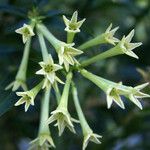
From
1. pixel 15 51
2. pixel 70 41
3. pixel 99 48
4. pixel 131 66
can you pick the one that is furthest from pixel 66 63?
pixel 131 66

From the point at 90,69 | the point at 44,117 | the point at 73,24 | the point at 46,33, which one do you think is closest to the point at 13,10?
the point at 46,33

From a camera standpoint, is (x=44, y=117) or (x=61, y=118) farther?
(x=44, y=117)

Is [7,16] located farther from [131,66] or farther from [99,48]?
[131,66]

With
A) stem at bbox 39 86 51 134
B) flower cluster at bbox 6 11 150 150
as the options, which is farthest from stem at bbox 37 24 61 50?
stem at bbox 39 86 51 134

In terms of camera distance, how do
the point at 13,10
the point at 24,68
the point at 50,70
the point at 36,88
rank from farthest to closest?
the point at 13,10 → the point at 24,68 → the point at 36,88 → the point at 50,70

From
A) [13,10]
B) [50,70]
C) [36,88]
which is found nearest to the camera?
[50,70]

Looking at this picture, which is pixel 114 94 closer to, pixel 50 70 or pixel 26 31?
pixel 50 70

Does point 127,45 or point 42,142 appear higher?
point 127,45

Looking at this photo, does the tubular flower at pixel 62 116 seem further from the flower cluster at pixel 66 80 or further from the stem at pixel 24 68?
the stem at pixel 24 68

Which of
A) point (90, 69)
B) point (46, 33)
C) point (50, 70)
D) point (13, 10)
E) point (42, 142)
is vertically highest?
point (13, 10)
